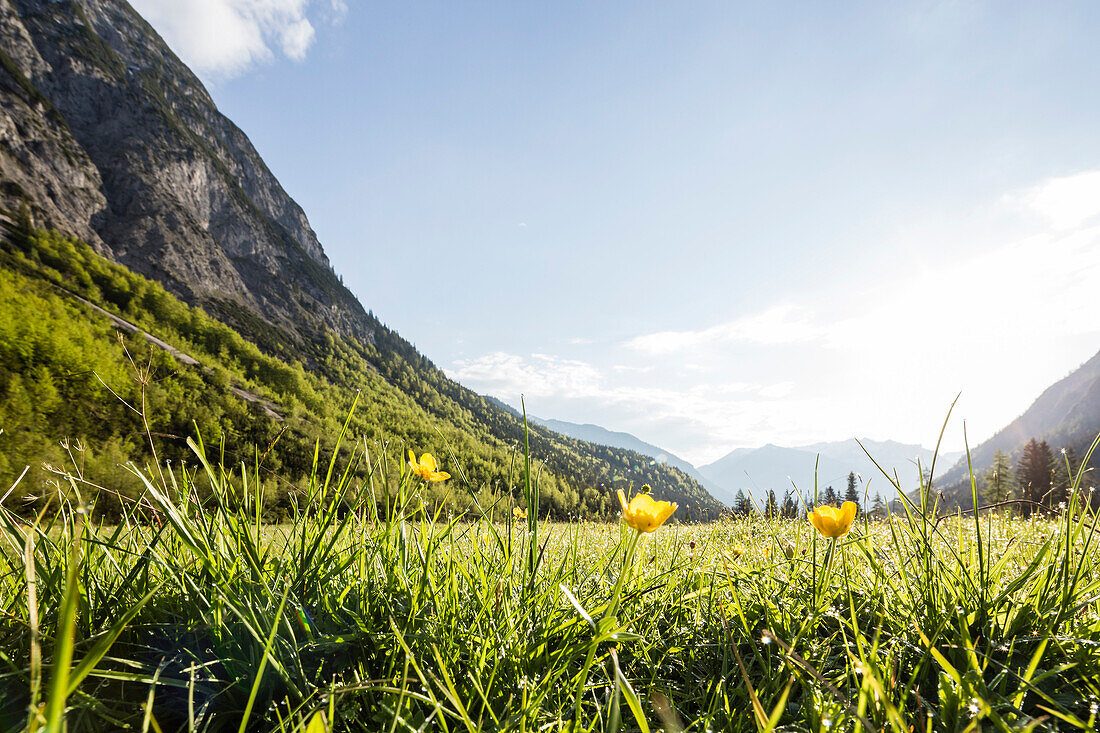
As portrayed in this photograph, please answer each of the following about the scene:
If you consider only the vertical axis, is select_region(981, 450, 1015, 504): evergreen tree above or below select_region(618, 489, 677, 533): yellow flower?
below

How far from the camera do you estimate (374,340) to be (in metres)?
125

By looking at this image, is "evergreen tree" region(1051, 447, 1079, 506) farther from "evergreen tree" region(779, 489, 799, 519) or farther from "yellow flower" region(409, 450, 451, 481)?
"yellow flower" region(409, 450, 451, 481)

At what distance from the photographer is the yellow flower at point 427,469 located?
1.84 meters

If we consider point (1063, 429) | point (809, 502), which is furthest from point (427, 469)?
point (1063, 429)

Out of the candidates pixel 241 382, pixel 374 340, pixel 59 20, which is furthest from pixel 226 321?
pixel 59 20

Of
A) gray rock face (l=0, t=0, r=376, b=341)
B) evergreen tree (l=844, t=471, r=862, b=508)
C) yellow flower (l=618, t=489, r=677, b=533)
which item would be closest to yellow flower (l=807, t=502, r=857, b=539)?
evergreen tree (l=844, t=471, r=862, b=508)

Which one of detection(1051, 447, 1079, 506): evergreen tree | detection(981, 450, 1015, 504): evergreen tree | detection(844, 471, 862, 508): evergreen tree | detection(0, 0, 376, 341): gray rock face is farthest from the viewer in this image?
detection(0, 0, 376, 341): gray rock face

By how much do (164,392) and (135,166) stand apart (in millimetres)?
80040

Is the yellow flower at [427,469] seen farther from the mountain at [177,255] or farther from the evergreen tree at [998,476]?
the mountain at [177,255]

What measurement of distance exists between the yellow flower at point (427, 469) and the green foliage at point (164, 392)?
10cm

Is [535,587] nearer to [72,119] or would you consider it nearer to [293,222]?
[72,119]

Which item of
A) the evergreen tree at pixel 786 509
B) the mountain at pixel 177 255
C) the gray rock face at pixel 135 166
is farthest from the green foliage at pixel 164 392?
the gray rock face at pixel 135 166

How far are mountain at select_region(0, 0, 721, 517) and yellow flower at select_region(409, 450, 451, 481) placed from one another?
45.9 feet

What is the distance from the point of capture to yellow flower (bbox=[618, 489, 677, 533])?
147 centimetres
